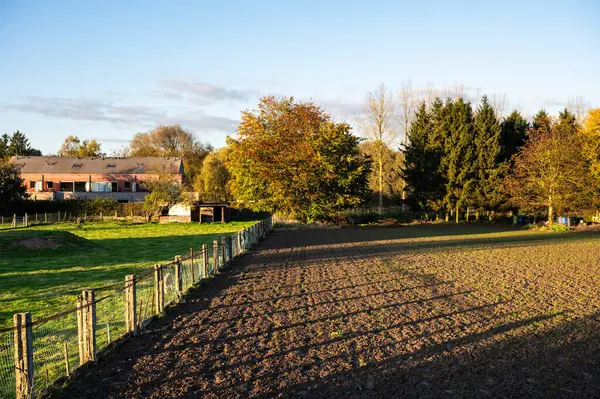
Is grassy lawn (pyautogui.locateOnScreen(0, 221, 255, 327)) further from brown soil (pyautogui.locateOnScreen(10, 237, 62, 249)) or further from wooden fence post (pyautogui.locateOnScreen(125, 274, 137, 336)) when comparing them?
wooden fence post (pyautogui.locateOnScreen(125, 274, 137, 336))

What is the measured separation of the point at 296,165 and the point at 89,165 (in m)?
35.3

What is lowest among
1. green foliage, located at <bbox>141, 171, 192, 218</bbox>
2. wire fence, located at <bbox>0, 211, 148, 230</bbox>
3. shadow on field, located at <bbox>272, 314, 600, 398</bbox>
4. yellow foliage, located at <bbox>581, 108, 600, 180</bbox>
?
shadow on field, located at <bbox>272, 314, 600, 398</bbox>

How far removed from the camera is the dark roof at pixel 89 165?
198 feet

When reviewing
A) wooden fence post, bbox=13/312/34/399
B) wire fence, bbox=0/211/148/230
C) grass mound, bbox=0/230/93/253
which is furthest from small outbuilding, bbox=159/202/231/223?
wooden fence post, bbox=13/312/34/399

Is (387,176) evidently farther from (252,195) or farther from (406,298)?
(406,298)

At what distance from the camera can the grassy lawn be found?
450 inches

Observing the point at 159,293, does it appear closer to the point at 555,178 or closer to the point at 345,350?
the point at 345,350

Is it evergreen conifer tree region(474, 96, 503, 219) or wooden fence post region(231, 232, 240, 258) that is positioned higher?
evergreen conifer tree region(474, 96, 503, 219)

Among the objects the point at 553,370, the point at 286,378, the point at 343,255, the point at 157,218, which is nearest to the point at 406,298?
the point at 553,370

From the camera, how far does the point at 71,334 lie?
857 centimetres

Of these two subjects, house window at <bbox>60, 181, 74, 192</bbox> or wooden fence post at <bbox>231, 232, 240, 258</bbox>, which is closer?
wooden fence post at <bbox>231, 232, 240, 258</bbox>

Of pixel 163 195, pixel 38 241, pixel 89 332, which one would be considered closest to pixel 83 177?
pixel 163 195

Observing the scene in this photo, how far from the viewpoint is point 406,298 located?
36.9ft

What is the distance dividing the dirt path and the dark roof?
52.3m
